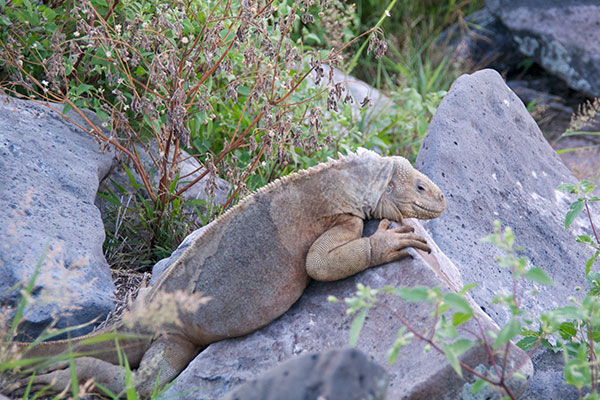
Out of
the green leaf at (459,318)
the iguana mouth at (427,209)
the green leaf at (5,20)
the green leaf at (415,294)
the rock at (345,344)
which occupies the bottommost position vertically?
the rock at (345,344)

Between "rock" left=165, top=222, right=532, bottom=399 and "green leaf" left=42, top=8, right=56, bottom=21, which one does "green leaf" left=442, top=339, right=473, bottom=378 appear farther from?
"green leaf" left=42, top=8, right=56, bottom=21

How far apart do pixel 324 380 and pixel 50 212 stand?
2448 mm

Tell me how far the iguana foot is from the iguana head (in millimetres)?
208

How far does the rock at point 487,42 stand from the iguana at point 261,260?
22.8 ft

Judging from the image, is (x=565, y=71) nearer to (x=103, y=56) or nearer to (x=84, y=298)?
(x=103, y=56)

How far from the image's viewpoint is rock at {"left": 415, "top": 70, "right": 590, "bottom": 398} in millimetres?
4438

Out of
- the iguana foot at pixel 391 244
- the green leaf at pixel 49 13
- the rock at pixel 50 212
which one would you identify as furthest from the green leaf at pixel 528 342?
the green leaf at pixel 49 13

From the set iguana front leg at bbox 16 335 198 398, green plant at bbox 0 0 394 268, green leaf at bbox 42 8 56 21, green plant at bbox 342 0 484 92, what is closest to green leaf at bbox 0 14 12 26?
green plant at bbox 0 0 394 268

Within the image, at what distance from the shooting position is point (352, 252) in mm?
3449

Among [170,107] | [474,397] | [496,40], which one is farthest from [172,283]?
[496,40]

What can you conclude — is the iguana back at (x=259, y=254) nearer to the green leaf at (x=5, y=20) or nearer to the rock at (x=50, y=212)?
the rock at (x=50, y=212)

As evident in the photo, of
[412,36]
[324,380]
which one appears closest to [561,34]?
[412,36]

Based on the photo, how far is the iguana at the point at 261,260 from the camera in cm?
348

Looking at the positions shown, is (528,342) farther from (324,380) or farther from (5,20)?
(5,20)
